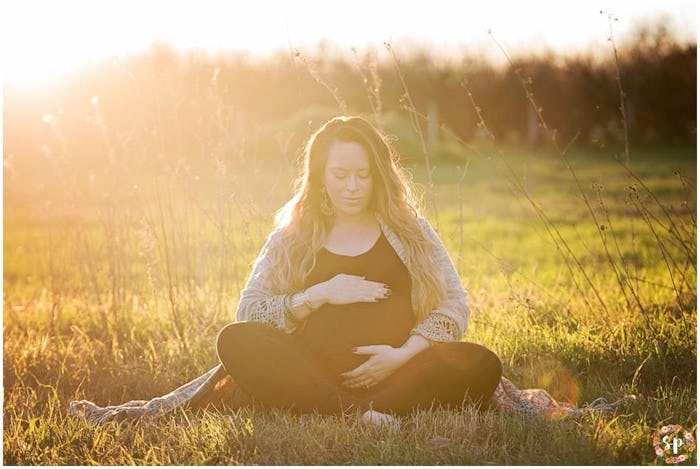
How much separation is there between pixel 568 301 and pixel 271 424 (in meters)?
2.13

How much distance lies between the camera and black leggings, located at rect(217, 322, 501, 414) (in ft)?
11.5

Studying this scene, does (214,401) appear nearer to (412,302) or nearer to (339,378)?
(339,378)

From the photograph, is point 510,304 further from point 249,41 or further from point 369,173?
point 249,41

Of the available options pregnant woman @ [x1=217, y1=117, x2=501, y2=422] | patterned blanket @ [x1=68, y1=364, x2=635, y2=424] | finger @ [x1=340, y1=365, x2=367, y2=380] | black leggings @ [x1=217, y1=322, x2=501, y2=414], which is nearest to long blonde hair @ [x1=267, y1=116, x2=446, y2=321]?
pregnant woman @ [x1=217, y1=117, x2=501, y2=422]

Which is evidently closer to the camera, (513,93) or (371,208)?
(371,208)

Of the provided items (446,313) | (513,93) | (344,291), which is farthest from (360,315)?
(513,93)

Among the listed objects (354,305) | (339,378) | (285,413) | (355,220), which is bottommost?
(285,413)

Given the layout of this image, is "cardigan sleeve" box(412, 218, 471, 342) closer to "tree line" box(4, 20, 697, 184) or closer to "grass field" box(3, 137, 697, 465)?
"grass field" box(3, 137, 697, 465)

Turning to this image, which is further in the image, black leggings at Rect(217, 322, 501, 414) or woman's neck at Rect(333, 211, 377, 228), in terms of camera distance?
woman's neck at Rect(333, 211, 377, 228)

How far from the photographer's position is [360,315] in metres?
3.57

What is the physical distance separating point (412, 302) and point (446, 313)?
156 mm

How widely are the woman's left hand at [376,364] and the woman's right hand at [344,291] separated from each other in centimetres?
20

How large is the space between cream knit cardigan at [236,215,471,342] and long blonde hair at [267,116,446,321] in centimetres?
3

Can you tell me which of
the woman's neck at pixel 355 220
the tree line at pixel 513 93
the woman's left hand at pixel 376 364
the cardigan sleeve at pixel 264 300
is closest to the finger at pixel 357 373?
the woman's left hand at pixel 376 364
